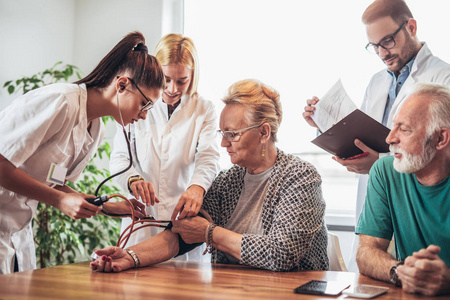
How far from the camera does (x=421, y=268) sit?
1229mm

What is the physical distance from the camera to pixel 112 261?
1.57m

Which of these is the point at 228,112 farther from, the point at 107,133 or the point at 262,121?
the point at 107,133

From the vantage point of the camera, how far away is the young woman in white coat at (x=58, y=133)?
1551 mm

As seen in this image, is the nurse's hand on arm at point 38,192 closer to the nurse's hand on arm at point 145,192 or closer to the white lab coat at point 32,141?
the white lab coat at point 32,141

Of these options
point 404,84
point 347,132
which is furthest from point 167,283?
point 404,84

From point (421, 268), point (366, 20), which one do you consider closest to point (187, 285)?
point (421, 268)

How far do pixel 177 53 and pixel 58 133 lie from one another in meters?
0.71

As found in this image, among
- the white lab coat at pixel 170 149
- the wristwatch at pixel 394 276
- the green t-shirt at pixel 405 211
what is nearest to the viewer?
the wristwatch at pixel 394 276

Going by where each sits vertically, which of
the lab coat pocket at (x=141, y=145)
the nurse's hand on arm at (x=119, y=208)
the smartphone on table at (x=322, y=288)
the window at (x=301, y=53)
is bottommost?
the smartphone on table at (x=322, y=288)

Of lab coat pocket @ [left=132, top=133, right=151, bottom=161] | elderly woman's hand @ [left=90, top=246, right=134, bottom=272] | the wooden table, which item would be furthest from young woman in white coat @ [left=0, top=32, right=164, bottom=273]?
lab coat pocket @ [left=132, top=133, right=151, bottom=161]

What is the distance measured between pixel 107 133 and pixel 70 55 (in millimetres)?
775

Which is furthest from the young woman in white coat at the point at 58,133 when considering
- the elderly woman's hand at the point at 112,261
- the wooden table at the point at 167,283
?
the wooden table at the point at 167,283

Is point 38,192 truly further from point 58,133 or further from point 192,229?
point 192,229

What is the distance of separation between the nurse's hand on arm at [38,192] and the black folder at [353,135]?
3.08 ft
